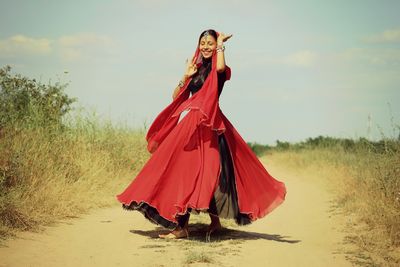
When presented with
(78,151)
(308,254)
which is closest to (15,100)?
(78,151)

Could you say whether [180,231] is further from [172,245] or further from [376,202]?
[376,202]

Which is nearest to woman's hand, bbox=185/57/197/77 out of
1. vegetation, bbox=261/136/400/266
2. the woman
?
the woman

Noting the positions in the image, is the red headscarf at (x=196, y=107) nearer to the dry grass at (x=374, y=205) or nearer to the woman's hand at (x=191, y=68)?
the woman's hand at (x=191, y=68)

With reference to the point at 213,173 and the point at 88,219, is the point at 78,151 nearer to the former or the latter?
the point at 88,219

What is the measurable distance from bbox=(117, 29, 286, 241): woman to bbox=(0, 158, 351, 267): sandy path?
375 millimetres

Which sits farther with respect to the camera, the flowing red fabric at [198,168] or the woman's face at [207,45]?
the woman's face at [207,45]

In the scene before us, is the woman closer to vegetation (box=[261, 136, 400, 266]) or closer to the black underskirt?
the black underskirt

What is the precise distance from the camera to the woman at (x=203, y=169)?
5.89 m

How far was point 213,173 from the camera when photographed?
587 cm

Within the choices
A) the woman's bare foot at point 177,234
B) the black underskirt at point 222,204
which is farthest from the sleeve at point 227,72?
the woman's bare foot at point 177,234

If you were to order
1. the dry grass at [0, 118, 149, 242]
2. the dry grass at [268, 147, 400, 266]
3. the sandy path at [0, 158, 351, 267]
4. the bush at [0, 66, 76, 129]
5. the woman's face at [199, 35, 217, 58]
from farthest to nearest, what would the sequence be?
the bush at [0, 66, 76, 129], the dry grass at [0, 118, 149, 242], the woman's face at [199, 35, 217, 58], the dry grass at [268, 147, 400, 266], the sandy path at [0, 158, 351, 267]

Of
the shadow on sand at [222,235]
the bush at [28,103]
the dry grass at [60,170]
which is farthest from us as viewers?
the bush at [28,103]

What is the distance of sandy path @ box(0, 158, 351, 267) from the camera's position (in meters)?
5.26

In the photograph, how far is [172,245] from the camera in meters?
5.89
